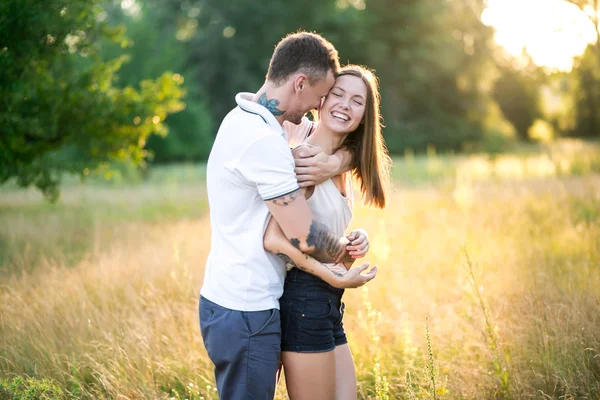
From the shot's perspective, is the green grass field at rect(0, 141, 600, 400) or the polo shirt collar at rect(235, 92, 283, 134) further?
the green grass field at rect(0, 141, 600, 400)

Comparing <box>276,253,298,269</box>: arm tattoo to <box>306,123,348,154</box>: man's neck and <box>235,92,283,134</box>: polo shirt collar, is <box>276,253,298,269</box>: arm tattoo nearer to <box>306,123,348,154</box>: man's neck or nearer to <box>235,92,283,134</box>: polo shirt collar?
<box>235,92,283,134</box>: polo shirt collar

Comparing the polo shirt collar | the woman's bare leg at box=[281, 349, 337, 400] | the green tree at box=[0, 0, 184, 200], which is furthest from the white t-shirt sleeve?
the green tree at box=[0, 0, 184, 200]

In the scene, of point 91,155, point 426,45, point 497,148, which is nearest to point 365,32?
point 426,45

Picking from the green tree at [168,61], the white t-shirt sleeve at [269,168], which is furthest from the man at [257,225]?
the green tree at [168,61]

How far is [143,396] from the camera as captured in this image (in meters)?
3.72

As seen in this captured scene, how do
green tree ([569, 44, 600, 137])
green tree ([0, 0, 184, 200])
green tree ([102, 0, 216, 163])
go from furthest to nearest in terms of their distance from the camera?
1. green tree ([569, 44, 600, 137])
2. green tree ([102, 0, 216, 163])
3. green tree ([0, 0, 184, 200])

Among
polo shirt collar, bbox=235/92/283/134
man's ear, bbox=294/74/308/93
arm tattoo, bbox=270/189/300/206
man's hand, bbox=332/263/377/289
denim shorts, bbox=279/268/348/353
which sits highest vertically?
man's ear, bbox=294/74/308/93

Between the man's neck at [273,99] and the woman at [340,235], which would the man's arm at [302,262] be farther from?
the man's neck at [273,99]

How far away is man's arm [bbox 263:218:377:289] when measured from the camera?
8.52ft

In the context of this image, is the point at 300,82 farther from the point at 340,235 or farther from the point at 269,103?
the point at 340,235

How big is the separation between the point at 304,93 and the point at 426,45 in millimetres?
39934

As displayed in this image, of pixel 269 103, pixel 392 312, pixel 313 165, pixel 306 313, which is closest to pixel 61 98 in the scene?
pixel 392 312

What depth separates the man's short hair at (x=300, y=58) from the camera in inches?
106

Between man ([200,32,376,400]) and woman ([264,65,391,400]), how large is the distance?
0.10 m
